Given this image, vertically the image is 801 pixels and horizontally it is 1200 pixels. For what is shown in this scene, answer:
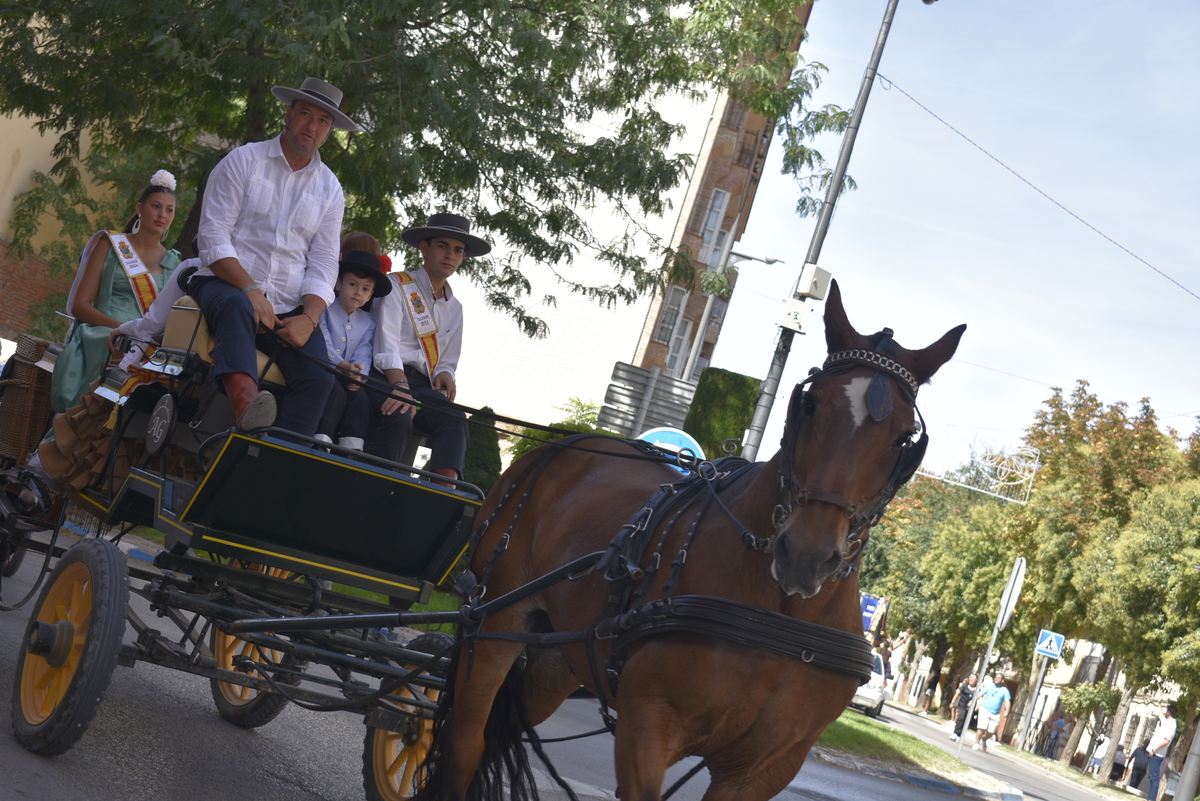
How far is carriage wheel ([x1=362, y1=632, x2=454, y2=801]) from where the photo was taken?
5.15m

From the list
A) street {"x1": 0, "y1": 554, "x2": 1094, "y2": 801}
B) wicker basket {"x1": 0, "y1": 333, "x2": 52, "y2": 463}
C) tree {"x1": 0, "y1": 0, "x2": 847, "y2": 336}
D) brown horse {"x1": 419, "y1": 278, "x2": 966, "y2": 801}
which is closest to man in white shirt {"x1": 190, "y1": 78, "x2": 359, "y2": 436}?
street {"x1": 0, "y1": 554, "x2": 1094, "y2": 801}

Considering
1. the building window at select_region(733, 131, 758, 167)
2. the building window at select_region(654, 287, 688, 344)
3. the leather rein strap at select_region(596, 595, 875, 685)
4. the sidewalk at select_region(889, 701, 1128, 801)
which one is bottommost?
the sidewalk at select_region(889, 701, 1128, 801)

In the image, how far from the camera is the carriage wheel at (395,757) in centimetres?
515

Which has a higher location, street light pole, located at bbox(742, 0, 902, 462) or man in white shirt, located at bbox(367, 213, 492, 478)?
street light pole, located at bbox(742, 0, 902, 462)

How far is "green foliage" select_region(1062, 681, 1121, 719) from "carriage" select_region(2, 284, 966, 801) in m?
33.1

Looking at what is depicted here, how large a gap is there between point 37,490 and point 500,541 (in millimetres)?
2613

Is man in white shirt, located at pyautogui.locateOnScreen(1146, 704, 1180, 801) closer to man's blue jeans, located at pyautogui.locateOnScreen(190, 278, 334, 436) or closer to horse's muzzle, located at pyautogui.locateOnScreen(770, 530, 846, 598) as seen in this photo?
man's blue jeans, located at pyautogui.locateOnScreen(190, 278, 334, 436)

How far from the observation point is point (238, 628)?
15.3 ft

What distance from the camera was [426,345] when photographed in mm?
6137

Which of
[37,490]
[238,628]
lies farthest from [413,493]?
[37,490]

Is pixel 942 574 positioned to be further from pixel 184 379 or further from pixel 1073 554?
pixel 184 379

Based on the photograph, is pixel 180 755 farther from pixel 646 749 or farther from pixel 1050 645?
pixel 1050 645

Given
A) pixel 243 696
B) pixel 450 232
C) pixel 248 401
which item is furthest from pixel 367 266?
pixel 243 696

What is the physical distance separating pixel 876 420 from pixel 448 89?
27.7ft
